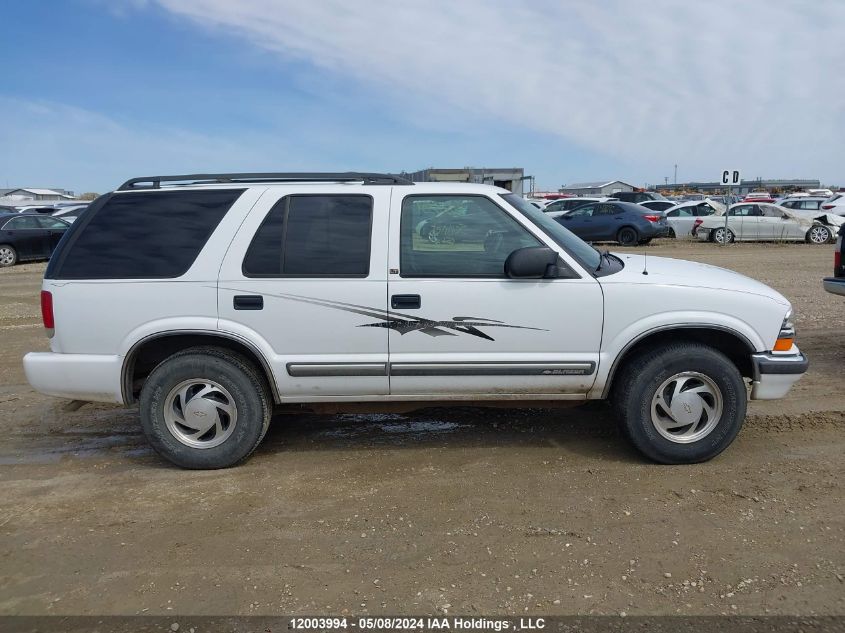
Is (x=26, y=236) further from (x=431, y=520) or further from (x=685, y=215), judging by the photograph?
(x=685, y=215)

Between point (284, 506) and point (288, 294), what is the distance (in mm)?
1263

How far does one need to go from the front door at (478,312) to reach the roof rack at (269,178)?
27 cm

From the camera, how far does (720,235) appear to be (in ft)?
70.7

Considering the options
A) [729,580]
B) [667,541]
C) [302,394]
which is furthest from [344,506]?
[729,580]

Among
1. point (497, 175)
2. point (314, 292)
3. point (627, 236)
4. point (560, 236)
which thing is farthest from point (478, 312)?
point (497, 175)

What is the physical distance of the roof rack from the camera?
4.40m

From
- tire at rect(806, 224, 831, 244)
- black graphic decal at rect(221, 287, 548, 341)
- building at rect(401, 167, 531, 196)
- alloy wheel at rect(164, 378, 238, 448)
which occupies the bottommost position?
alloy wheel at rect(164, 378, 238, 448)

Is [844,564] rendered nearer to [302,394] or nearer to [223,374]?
[302,394]

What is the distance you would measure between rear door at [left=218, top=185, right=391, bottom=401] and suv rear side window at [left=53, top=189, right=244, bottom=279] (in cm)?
26

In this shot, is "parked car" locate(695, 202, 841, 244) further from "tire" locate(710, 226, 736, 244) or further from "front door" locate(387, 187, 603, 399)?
"front door" locate(387, 187, 603, 399)

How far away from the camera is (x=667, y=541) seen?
336 cm

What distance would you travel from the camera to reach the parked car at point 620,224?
2094cm

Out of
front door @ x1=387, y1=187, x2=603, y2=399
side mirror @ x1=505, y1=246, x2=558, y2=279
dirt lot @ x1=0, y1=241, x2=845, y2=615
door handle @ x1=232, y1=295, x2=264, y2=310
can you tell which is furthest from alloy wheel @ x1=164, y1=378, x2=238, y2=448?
side mirror @ x1=505, y1=246, x2=558, y2=279

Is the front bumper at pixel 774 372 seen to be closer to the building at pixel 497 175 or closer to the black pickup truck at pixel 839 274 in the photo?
the black pickup truck at pixel 839 274
